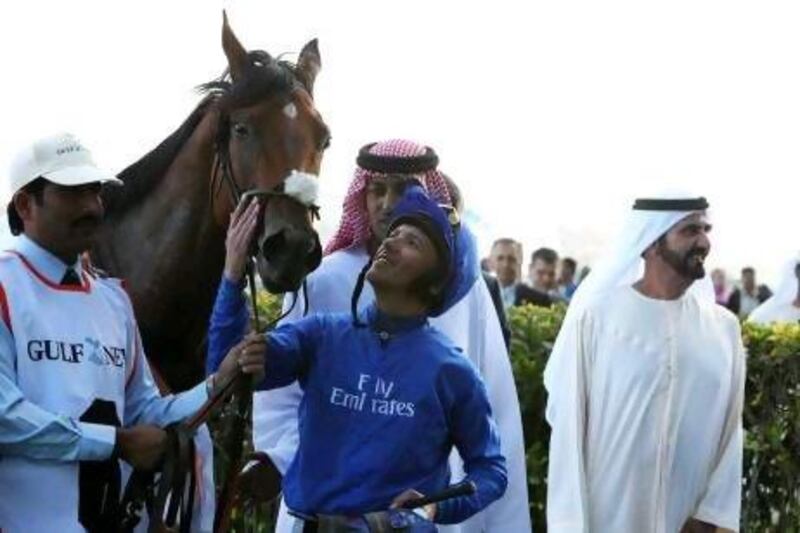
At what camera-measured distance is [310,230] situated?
4.72 meters

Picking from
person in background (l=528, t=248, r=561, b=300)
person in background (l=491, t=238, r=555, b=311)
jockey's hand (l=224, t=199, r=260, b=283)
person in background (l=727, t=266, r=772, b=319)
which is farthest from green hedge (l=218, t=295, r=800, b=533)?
person in background (l=727, t=266, r=772, b=319)

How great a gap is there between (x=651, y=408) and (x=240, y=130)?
79.3 inches

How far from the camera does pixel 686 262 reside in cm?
649

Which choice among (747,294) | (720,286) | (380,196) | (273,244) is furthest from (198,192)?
(720,286)

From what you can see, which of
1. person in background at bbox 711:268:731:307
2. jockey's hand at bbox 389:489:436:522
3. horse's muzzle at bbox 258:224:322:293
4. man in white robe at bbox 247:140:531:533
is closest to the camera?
jockey's hand at bbox 389:489:436:522

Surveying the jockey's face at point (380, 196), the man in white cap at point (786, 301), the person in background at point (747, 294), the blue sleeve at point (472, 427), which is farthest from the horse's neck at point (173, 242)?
the person in background at point (747, 294)

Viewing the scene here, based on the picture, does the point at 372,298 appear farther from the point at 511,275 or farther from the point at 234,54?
the point at 511,275

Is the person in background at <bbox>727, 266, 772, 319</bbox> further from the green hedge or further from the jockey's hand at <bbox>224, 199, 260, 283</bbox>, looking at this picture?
the jockey's hand at <bbox>224, 199, 260, 283</bbox>

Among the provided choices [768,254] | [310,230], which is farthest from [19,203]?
[768,254]

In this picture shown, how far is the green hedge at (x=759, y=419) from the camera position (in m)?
7.81

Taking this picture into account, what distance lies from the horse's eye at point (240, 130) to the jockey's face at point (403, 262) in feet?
3.76

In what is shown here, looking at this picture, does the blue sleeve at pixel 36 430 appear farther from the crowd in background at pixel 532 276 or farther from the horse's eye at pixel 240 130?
the crowd in background at pixel 532 276

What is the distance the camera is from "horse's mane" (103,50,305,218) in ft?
17.7

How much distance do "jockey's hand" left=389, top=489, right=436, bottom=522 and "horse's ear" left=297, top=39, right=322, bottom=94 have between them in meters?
1.96
